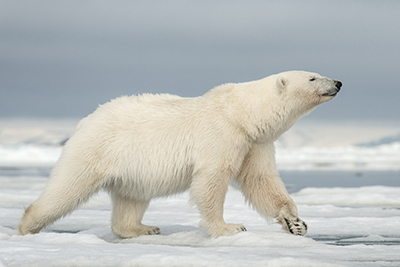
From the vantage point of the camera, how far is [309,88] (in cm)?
451

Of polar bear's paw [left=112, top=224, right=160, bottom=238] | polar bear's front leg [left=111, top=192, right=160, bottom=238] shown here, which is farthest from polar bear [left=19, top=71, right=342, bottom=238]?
polar bear's paw [left=112, top=224, right=160, bottom=238]

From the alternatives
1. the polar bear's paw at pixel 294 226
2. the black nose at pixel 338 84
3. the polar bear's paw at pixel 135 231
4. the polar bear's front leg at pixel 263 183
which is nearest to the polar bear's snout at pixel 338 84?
the black nose at pixel 338 84

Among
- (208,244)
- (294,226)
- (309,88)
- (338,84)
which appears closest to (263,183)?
(294,226)

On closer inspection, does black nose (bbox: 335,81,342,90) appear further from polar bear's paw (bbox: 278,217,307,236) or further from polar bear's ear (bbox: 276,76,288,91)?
polar bear's paw (bbox: 278,217,307,236)

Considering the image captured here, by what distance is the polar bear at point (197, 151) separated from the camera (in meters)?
4.49

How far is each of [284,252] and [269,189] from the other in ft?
3.69

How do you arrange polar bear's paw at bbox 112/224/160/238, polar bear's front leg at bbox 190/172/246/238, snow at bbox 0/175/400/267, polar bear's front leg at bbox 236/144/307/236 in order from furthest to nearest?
polar bear's paw at bbox 112/224/160/238 < polar bear's front leg at bbox 236/144/307/236 < polar bear's front leg at bbox 190/172/246/238 < snow at bbox 0/175/400/267

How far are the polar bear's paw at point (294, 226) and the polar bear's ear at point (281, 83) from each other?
1135 millimetres

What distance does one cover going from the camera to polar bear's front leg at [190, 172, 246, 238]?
4.43 meters

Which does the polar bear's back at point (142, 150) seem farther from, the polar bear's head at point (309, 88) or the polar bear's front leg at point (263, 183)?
the polar bear's head at point (309, 88)

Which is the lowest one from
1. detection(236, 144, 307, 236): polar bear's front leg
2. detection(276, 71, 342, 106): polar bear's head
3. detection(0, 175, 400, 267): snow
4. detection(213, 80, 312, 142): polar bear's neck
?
detection(0, 175, 400, 267): snow

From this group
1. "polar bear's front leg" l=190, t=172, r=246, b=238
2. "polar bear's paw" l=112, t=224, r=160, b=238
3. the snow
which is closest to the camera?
the snow

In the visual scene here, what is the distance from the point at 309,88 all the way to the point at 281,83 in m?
0.25

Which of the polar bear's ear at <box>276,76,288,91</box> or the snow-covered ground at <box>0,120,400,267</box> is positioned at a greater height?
the polar bear's ear at <box>276,76,288,91</box>
